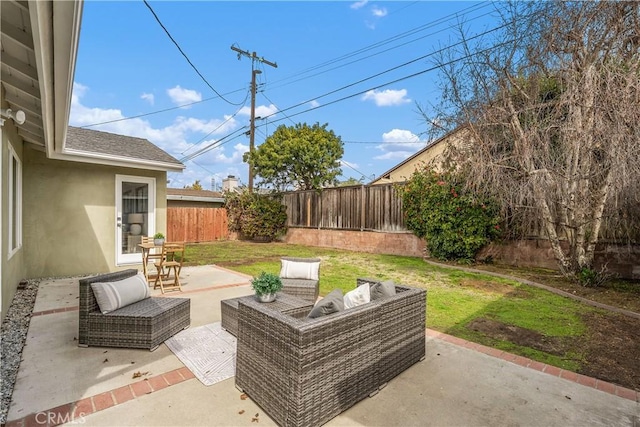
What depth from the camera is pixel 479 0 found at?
743cm

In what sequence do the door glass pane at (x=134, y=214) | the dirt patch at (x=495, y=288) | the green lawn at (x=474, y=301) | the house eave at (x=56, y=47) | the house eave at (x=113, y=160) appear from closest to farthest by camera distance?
the house eave at (x=56, y=47), the green lawn at (x=474, y=301), the dirt patch at (x=495, y=288), the house eave at (x=113, y=160), the door glass pane at (x=134, y=214)

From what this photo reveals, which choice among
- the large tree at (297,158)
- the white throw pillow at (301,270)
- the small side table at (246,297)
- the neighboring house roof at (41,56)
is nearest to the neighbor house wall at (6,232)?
the neighboring house roof at (41,56)

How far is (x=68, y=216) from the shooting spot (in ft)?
22.5

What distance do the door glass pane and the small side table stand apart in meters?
5.07

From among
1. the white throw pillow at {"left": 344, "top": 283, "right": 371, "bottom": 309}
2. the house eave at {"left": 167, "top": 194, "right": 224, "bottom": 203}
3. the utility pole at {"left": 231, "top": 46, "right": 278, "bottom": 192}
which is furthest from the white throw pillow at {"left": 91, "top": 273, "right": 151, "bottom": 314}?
the house eave at {"left": 167, "top": 194, "right": 224, "bottom": 203}

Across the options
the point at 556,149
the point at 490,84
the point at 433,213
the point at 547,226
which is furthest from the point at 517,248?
the point at 490,84

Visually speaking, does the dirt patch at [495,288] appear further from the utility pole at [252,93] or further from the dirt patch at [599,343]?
the utility pole at [252,93]

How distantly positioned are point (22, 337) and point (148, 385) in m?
2.25

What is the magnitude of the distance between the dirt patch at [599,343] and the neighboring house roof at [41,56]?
5.08 m

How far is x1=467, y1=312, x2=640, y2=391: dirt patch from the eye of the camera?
2.97m

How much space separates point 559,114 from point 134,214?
31.3 feet

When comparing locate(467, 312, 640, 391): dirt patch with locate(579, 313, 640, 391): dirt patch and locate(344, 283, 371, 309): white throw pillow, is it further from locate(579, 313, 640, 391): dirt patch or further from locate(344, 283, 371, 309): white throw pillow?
locate(344, 283, 371, 309): white throw pillow

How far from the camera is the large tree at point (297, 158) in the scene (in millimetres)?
16094

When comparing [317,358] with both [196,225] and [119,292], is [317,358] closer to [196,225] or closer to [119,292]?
[119,292]
